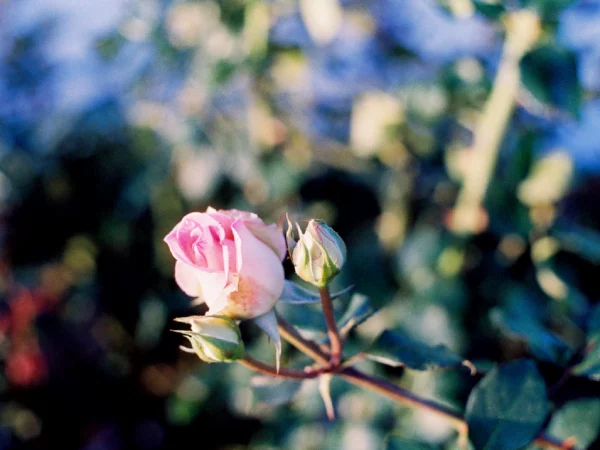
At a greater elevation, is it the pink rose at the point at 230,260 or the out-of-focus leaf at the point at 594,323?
the pink rose at the point at 230,260

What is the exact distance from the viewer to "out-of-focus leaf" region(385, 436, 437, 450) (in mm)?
479

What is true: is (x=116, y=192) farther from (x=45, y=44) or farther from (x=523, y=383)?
(x=523, y=383)

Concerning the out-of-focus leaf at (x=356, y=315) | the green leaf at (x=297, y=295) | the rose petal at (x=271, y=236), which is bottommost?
the out-of-focus leaf at (x=356, y=315)

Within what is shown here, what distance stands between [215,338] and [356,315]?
0.15 metres

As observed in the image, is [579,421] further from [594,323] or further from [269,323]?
[269,323]

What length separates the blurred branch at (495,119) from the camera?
76 centimetres

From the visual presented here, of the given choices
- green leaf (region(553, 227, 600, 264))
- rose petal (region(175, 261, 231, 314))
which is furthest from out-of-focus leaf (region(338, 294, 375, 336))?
green leaf (region(553, 227, 600, 264))

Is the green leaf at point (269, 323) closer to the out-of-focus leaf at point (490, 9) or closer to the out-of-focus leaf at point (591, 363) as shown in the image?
the out-of-focus leaf at point (591, 363)

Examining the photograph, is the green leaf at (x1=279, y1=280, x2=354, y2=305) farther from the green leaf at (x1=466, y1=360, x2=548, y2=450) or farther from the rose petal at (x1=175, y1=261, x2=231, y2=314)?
the green leaf at (x1=466, y1=360, x2=548, y2=450)

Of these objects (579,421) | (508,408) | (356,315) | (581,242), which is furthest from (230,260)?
(581,242)

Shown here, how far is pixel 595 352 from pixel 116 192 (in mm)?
1530

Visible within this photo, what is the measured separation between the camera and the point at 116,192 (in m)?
1.75

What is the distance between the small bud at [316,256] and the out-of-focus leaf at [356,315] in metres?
0.09

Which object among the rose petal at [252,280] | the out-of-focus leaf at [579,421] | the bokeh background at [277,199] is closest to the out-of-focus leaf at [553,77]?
the bokeh background at [277,199]
